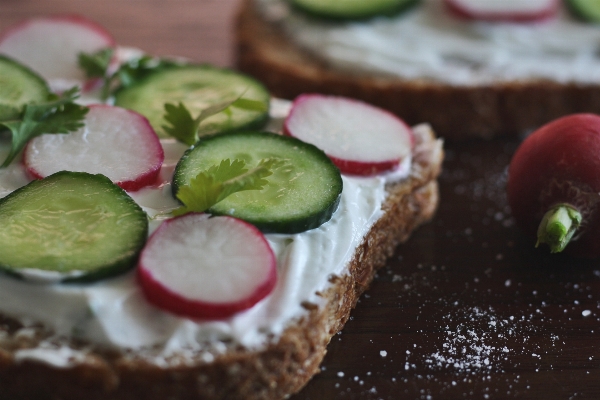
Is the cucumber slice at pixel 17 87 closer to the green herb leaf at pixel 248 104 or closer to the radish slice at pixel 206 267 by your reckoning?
the green herb leaf at pixel 248 104

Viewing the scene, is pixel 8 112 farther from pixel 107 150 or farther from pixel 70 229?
pixel 70 229

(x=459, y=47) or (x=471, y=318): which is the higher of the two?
(x=459, y=47)

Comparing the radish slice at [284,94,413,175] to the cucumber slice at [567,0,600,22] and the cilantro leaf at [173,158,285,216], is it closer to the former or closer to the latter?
the cilantro leaf at [173,158,285,216]

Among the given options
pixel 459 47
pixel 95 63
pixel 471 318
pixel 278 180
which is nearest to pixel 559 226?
pixel 471 318

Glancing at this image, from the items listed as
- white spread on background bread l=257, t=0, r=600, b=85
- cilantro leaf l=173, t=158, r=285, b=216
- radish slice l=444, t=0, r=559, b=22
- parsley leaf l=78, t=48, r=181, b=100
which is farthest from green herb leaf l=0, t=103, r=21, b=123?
radish slice l=444, t=0, r=559, b=22

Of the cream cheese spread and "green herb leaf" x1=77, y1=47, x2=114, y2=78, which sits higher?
"green herb leaf" x1=77, y1=47, x2=114, y2=78

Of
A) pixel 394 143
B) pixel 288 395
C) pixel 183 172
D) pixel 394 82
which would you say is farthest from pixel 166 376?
pixel 394 82

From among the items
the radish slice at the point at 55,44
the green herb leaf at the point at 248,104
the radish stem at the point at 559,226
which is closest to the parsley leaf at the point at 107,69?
the radish slice at the point at 55,44
